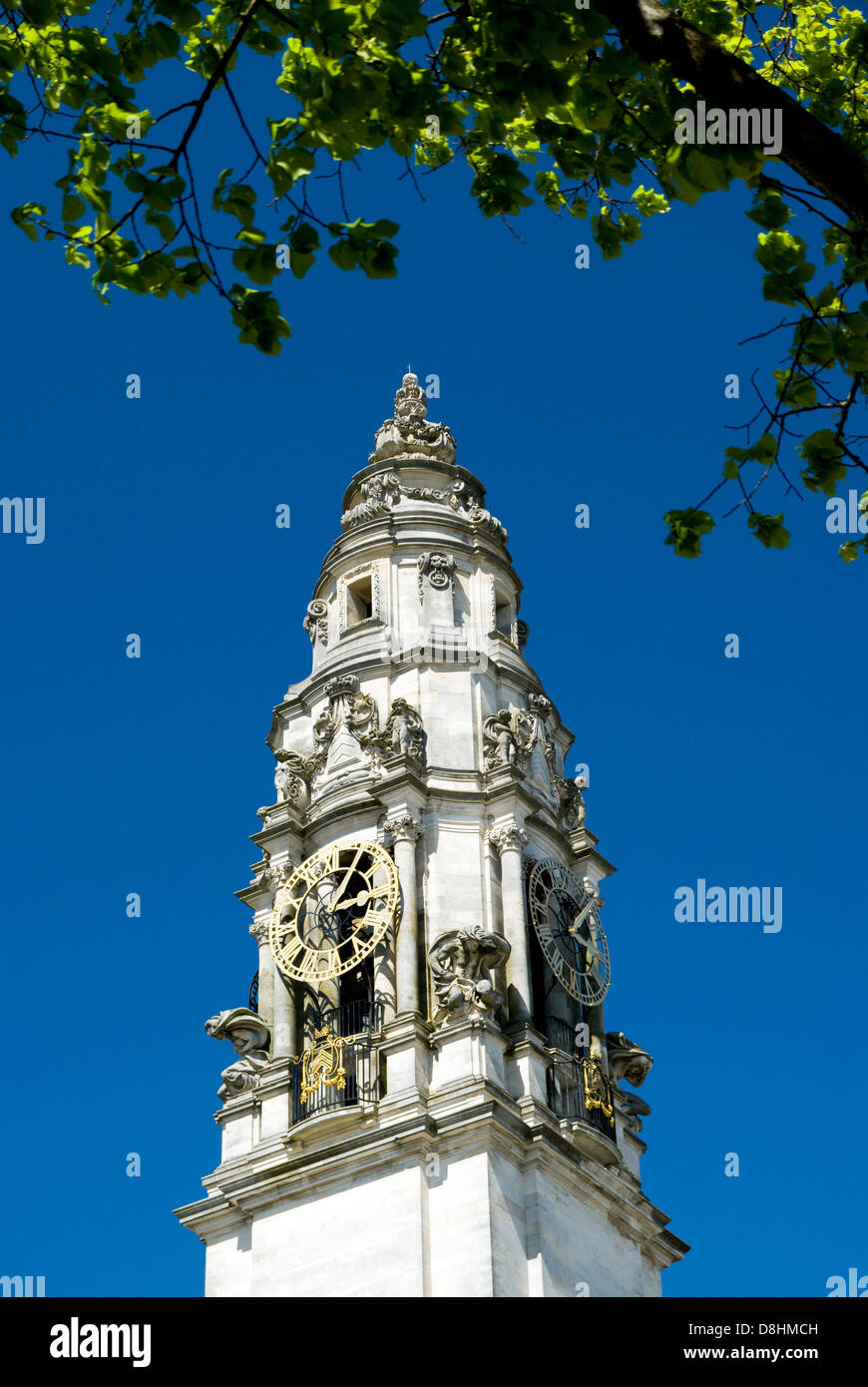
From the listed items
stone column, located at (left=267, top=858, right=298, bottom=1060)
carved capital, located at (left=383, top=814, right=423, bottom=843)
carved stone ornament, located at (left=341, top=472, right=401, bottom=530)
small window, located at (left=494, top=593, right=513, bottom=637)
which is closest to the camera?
stone column, located at (left=267, top=858, right=298, bottom=1060)

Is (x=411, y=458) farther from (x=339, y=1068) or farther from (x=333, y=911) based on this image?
(x=339, y=1068)

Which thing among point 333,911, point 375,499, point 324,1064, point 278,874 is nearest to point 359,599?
point 375,499

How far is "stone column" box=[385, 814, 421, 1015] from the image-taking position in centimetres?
3769

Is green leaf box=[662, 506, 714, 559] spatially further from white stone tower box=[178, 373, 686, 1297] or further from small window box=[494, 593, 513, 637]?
small window box=[494, 593, 513, 637]

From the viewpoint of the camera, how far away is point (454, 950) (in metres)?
37.4

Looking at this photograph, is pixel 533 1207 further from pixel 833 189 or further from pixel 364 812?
pixel 833 189

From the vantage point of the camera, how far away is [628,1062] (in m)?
40.7

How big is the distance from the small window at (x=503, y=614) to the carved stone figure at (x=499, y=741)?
4614mm

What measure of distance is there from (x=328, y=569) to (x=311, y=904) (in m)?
10.5

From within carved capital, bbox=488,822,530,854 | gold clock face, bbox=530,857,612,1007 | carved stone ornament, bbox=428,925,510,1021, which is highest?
carved capital, bbox=488,822,530,854

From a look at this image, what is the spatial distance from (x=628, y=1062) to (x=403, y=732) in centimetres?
812

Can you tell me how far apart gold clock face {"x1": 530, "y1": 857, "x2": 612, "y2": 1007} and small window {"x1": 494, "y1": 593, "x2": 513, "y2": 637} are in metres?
7.28

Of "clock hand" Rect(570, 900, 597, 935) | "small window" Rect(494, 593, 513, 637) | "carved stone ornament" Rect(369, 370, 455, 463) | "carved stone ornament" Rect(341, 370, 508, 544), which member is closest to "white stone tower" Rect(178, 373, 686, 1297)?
"clock hand" Rect(570, 900, 597, 935)
